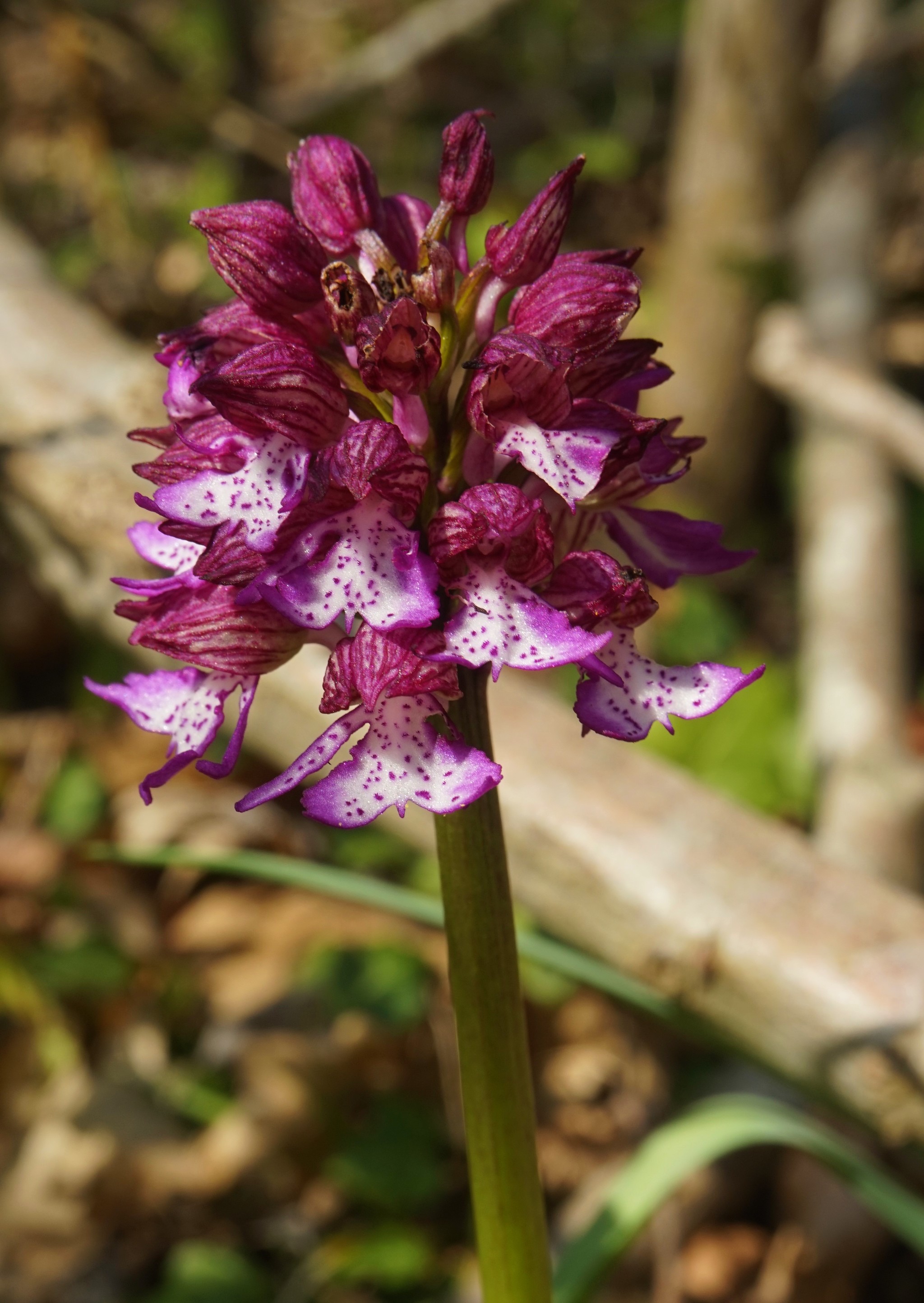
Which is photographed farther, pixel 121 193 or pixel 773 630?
pixel 121 193

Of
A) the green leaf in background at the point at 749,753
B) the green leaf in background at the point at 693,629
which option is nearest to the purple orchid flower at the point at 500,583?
the green leaf in background at the point at 749,753

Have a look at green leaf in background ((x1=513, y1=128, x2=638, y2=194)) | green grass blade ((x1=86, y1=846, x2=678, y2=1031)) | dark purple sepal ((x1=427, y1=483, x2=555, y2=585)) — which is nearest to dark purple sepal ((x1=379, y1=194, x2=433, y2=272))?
dark purple sepal ((x1=427, y1=483, x2=555, y2=585))

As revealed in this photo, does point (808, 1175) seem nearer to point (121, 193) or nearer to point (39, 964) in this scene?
point (39, 964)

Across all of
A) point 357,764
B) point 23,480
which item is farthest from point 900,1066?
point 23,480

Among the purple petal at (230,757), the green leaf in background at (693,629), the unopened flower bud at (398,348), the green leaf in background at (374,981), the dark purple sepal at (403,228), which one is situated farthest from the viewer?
the green leaf in background at (693,629)

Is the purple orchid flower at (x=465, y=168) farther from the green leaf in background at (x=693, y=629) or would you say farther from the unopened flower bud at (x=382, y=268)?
the green leaf in background at (x=693, y=629)

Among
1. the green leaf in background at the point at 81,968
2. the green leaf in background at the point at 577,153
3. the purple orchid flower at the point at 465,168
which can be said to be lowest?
the green leaf in background at the point at 81,968

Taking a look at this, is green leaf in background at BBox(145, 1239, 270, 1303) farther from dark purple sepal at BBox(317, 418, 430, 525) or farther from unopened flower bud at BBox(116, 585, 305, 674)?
dark purple sepal at BBox(317, 418, 430, 525)
